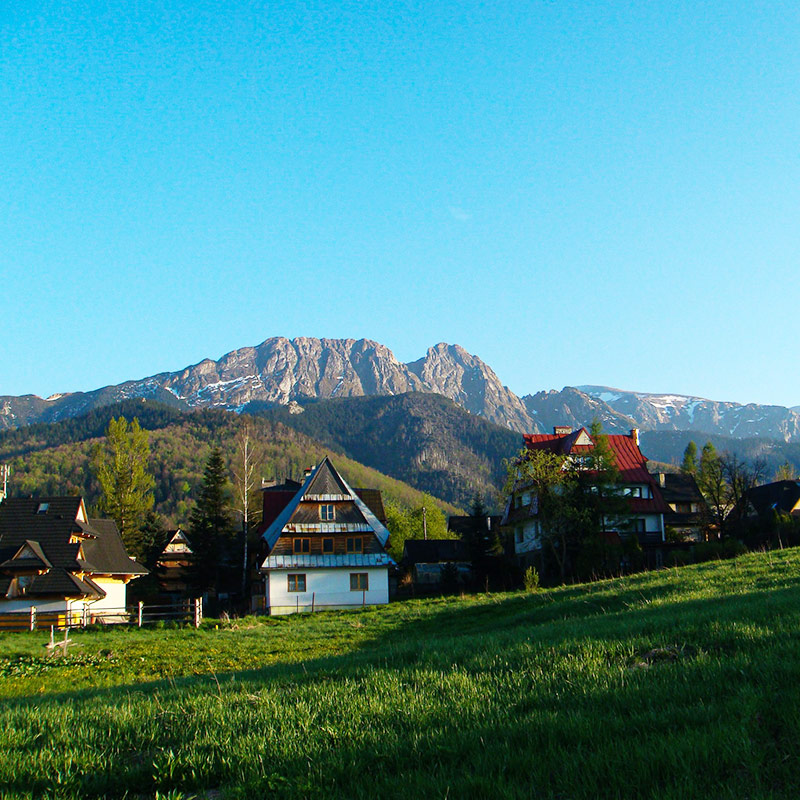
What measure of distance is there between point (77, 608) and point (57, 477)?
11689 cm

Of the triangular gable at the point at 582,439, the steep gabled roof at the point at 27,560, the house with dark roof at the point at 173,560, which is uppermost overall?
the triangular gable at the point at 582,439

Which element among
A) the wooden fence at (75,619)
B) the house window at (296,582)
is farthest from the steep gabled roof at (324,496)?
the wooden fence at (75,619)

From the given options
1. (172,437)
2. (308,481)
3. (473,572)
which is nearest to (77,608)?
(308,481)

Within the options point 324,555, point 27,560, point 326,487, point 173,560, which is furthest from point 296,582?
point 173,560

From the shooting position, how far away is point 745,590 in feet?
65.1

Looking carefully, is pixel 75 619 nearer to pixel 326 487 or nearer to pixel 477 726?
pixel 326 487

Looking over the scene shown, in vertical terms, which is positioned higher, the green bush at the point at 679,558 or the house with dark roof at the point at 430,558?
the green bush at the point at 679,558

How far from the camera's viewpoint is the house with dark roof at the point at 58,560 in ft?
156

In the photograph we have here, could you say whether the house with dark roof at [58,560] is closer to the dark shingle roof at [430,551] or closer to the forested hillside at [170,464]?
the dark shingle roof at [430,551]

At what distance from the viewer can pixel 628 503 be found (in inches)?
2223

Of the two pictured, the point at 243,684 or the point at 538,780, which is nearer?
the point at 538,780

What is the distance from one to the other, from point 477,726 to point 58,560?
48.1 metres

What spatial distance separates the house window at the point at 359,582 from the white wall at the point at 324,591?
0.68 feet

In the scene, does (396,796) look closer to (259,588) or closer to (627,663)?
(627,663)
